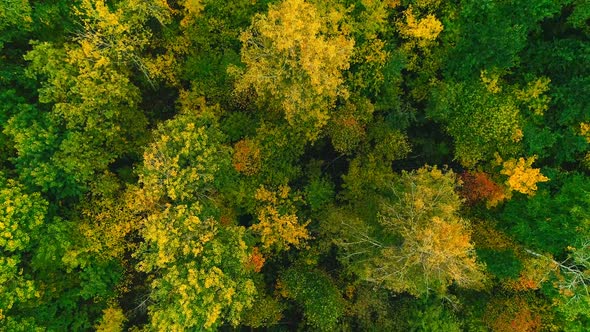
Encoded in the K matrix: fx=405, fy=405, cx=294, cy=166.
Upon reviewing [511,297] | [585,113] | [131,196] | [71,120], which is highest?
A: [71,120]

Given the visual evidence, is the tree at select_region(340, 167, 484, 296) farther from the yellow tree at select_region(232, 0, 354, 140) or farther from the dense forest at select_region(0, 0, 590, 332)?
the yellow tree at select_region(232, 0, 354, 140)

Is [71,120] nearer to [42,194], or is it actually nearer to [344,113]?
[42,194]

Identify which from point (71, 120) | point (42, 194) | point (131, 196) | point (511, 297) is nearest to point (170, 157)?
point (131, 196)

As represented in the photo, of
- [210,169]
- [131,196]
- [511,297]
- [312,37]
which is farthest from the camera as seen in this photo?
[511,297]

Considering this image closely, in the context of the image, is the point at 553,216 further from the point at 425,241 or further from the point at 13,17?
the point at 13,17

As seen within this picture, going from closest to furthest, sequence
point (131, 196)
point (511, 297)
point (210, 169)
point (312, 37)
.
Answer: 1. point (312, 37)
2. point (210, 169)
3. point (131, 196)
4. point (511, 297)

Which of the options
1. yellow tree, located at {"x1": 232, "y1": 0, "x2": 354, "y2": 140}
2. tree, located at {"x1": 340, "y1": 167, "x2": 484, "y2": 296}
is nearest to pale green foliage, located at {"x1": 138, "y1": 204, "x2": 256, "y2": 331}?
tree, located at {"x1": 340, "y1": 167, "x2": 484, "y2": 296}
